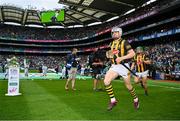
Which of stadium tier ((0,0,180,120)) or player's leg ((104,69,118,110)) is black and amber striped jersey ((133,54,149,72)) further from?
player's leg ((104,69,118,110))

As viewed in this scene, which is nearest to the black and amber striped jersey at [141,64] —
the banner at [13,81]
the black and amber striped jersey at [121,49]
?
the black and amber striped jersey at [121,49]

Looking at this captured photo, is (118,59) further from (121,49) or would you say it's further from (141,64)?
(141,64)

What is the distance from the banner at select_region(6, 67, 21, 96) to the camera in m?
12.2

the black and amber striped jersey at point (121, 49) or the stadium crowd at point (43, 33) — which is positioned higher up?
the stadium crowd at point (43, 33)

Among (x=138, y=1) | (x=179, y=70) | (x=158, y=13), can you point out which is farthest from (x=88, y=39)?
(x=179, y=70)

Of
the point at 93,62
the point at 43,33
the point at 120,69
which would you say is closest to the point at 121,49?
the point at 120,69

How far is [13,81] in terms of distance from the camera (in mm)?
12383

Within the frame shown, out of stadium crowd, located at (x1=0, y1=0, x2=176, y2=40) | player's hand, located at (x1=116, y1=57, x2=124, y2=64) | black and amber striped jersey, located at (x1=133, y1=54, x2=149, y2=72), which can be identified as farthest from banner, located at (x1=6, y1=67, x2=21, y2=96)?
stadium crowd, located at (x1=0, y1=0, x2=176, y2=40)

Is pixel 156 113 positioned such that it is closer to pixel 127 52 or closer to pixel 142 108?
→ pixel 142 108

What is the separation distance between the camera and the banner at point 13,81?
1217 cm

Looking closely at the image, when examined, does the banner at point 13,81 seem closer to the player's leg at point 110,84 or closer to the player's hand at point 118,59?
the player's leg at point 110,84

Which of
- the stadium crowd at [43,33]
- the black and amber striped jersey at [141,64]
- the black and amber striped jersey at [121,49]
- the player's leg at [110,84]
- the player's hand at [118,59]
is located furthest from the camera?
the stadium crowd at [43,33]

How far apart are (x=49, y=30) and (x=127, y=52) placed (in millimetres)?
91311

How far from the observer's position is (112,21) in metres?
76.6
